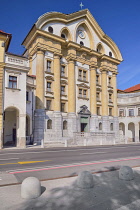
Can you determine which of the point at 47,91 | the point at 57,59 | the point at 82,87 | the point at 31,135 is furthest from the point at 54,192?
the point at 82,87

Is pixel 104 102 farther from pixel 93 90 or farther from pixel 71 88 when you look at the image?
pixel 71 88

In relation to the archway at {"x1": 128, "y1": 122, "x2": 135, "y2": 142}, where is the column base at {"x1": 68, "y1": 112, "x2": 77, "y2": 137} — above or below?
above

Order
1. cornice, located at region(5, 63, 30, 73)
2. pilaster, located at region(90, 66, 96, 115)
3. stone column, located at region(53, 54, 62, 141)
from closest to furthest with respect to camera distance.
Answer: cornice, located at region(5, 63, 30, 73), stone column, located at region(53, 54, 62, 141), pilaster, located at region(90, 66, 96, 115)

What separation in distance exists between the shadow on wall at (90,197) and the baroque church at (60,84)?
1707cm

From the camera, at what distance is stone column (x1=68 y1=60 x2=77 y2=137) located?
31186 millimetres

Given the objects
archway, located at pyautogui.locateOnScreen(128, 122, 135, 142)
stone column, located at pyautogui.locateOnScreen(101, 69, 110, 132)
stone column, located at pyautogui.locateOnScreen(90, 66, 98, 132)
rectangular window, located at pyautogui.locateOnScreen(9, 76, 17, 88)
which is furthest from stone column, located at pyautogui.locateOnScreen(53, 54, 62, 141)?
archway, located at pyautogui.locateOnScreen(128, 122, 135, 142)

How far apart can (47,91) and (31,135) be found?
794 centimetres

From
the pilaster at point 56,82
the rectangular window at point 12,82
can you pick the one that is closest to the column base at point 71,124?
the pilaster at point 56,82

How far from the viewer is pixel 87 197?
516cm

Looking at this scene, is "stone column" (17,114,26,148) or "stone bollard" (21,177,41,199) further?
"stone column" (17,114,26,148)

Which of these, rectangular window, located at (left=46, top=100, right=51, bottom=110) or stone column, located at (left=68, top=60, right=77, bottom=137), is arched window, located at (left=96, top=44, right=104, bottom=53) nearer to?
stone column, located at (left=68, top=60, right=77, bottom=137)

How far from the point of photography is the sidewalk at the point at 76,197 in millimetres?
4555

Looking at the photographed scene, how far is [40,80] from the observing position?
28.7 m

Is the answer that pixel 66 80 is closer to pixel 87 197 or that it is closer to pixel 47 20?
pixel 47 20
